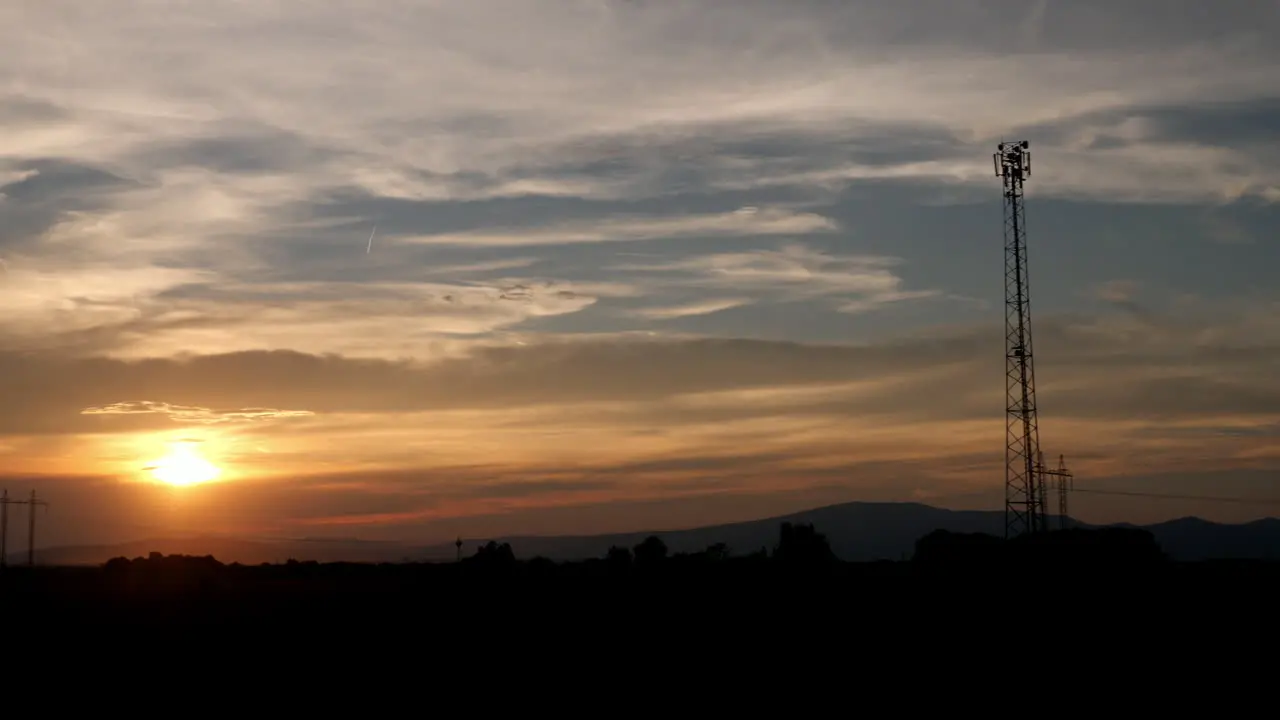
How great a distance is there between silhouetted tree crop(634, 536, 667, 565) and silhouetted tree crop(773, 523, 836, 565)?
9.68 metres

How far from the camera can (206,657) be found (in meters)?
56.7

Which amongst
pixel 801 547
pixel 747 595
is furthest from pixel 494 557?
pixel 747 595

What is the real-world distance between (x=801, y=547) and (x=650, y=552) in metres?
13.7

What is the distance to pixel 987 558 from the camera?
86.2m

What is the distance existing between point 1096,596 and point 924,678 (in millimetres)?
23825

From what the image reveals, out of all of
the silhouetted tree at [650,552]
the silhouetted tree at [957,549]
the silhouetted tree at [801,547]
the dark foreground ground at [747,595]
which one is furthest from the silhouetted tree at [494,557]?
the silhouetted tree at [957,549]

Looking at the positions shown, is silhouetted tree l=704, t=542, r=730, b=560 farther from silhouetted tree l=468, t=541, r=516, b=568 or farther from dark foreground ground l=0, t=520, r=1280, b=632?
silhouetted tree l=468, t=541, r=516, b=568

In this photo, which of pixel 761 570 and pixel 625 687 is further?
pixel 761 570

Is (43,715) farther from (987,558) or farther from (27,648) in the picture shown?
(987,558)

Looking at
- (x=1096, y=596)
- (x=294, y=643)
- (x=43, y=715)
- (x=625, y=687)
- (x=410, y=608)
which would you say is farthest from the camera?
(x=410, y=608)

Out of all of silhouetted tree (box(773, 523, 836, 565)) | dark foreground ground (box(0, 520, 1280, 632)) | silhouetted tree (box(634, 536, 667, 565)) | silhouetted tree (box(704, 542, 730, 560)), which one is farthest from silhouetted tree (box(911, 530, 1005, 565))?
silhouetted tree (box(634, 536, 667, 565))

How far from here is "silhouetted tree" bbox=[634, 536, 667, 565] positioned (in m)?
110

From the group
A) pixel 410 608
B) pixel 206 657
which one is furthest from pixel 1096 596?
pixel 206 657

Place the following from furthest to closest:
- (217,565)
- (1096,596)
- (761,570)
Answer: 1. (217,565)
2. (761,570)
3. (1096,596)
